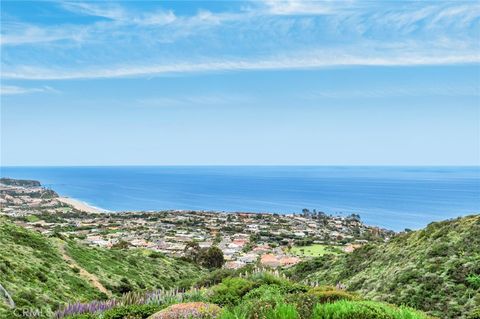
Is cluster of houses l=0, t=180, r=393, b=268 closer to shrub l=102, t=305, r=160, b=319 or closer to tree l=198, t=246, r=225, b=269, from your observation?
tree l=198, t=246, r=225, b=269

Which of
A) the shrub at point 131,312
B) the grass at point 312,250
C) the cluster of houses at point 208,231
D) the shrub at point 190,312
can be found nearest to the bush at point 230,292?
the shrub at point 131,312

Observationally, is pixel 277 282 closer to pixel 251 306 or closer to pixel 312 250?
pixel 251 306

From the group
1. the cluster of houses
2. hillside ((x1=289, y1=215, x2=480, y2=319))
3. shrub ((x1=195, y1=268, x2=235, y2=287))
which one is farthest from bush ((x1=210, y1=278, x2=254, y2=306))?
the cluster of houses

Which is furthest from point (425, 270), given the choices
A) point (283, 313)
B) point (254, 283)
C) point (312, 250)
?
point (312, 250)

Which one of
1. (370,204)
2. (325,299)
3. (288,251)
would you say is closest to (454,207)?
(370,204)

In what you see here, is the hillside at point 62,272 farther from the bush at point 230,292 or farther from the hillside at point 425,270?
the hillside at point 425,270

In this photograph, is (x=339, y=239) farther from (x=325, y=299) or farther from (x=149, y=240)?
(x=325, y=299)
